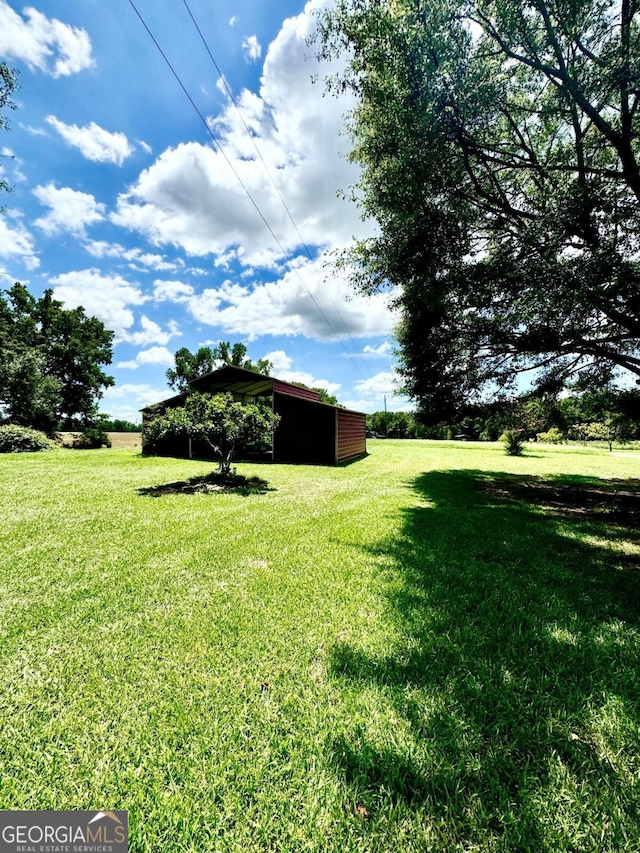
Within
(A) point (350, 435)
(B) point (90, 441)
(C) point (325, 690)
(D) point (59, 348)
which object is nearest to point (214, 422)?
(C) point (325, 690)

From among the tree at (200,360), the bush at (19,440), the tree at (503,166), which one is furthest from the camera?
the tree at (200,360)

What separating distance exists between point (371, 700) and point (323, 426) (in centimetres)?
1285

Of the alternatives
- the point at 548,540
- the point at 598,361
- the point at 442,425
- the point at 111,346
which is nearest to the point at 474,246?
the point at 598,361

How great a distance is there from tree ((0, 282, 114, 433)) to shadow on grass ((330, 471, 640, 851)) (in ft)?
94.5

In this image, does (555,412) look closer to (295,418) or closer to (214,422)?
(295,418)

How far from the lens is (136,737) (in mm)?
1789

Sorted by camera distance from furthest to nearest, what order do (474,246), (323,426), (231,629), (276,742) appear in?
(323,426) < (474,246) < (231,629) < (276,742)

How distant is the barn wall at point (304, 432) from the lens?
48.3ft

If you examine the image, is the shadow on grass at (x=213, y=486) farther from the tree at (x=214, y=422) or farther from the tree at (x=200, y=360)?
the tree at (x=200, y=360)

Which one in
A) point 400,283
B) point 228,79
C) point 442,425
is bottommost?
point 442,425

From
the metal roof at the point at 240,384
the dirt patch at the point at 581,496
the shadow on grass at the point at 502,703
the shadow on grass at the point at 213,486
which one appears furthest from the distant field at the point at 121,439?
the shadow on grass at the point at 502,703

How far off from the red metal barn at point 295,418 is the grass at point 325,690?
9.81 metres

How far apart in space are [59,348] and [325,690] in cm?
3734

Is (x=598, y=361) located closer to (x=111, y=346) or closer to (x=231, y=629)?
(x=231, y=629)
